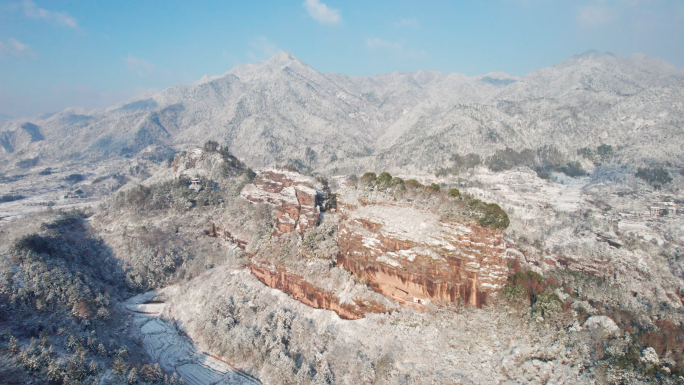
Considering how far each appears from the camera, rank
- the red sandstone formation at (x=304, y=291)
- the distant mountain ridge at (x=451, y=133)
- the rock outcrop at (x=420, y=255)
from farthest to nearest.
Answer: the distant mountain ridge at (x=451, y=133) < the red sandstone formation at (x=304, y=291) < the rock outcrop at (x=420, y=255)

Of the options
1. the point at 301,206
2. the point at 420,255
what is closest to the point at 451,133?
the point at 301,206

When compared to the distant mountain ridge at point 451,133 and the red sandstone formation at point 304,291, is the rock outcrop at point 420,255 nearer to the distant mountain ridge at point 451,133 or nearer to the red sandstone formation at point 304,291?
the red sandstone formation at point 304,291

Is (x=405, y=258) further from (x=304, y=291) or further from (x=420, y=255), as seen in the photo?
(x=304, y=291)

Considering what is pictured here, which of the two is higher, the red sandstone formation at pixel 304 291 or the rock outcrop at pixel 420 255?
the rock outcrop at pixel 420 255

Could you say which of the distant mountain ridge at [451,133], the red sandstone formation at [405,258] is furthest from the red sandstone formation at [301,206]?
the distant mountain ridge at [451,133]

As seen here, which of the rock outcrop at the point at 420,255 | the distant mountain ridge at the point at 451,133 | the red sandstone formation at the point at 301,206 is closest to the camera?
the rock outcrop at the point at 420,255

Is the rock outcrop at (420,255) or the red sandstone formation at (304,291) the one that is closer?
the rock outcrop at (420,255)

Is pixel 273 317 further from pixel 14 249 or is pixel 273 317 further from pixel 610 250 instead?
pixel 610 250

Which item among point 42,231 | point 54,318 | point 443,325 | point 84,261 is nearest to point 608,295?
point 443,325
